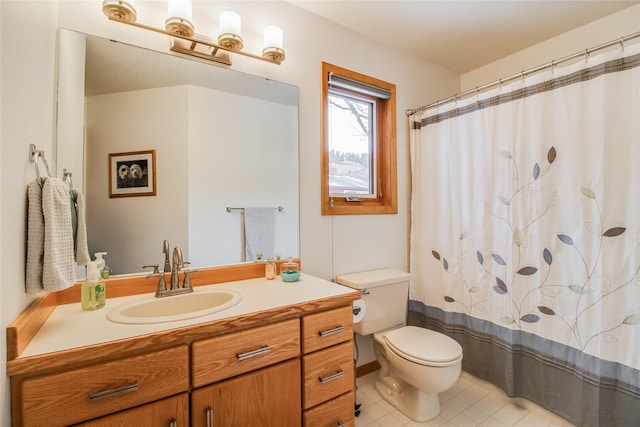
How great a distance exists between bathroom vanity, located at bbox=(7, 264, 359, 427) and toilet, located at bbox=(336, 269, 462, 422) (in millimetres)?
456

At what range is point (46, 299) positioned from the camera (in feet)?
3.18

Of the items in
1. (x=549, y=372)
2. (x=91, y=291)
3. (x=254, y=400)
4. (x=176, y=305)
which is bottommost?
(x=549, y=372)

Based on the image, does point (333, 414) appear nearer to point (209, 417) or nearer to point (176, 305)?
point (209, 417)

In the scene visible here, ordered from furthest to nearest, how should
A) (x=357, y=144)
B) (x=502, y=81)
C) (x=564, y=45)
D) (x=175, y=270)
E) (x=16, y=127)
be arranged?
(x=357, y=144) < (x=564, y=45) < (x=502, y=81) < (x=175, y=270) < (x=16, y=127)

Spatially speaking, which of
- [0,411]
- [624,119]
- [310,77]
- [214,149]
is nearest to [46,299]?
[0,411]

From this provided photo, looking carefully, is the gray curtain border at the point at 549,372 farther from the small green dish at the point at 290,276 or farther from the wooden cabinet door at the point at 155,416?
the wooden cabinet door at the point at 155,416

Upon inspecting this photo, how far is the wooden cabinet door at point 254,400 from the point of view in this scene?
910 millimetres

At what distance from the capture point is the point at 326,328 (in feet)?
3.88

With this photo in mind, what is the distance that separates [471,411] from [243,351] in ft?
4.94

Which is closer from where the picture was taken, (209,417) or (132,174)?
(209,417)

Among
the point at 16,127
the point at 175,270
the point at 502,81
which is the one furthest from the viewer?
the point at 502,81

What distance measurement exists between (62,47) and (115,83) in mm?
193

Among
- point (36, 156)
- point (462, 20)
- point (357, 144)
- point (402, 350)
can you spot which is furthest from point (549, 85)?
point (36, 156)

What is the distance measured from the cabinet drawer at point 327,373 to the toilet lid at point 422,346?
17.5 inches
